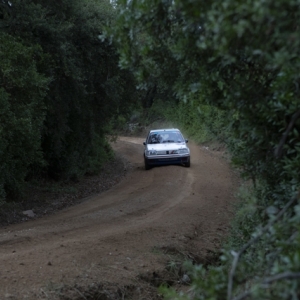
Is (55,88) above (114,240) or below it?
above

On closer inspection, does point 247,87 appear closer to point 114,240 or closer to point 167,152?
point 114,240

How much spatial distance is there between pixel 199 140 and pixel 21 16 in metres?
23.6

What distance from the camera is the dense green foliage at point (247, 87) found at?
3.45m

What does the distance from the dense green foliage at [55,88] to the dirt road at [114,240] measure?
2.21 metres

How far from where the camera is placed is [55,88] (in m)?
18.0

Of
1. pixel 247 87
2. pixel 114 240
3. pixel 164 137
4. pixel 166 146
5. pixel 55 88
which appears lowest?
pixel 114 240

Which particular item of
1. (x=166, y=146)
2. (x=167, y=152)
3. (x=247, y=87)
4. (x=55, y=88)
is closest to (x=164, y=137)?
(x=166, y=146)

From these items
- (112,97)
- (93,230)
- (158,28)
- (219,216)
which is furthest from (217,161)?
(158,28)

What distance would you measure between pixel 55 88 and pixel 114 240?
8.64m

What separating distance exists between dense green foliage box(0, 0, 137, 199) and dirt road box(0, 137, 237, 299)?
7.26ft

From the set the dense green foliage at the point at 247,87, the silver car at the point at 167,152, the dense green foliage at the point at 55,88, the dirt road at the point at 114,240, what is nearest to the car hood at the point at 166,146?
the silver car at the point at 167,152

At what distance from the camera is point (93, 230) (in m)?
11.7

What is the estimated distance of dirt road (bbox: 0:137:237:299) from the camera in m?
8.23

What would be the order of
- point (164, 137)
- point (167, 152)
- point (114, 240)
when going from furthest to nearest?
point (164, 137), point (167, 152), point (114, 240)
